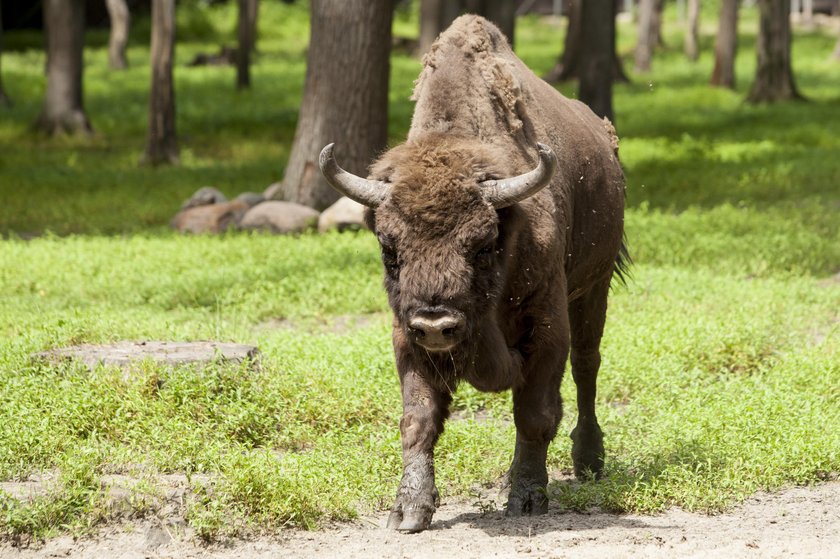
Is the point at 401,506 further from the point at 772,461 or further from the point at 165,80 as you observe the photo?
the point at 165,80

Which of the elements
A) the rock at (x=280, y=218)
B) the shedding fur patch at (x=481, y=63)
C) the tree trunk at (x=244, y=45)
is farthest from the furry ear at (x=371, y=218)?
the tree trunk at (x=244, y=45)

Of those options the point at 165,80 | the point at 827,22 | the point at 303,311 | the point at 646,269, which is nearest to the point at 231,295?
the point at 303,311

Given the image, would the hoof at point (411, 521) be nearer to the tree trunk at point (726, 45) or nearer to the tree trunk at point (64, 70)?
the tree trunk at point (64, 70)

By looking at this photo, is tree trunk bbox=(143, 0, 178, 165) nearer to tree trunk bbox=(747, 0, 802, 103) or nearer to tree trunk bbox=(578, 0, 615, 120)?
tree trunk bbox=(578, 0, 615, 120)

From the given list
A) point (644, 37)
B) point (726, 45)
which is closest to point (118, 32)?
point (644, 37)

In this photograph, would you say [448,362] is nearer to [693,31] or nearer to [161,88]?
[161,88]

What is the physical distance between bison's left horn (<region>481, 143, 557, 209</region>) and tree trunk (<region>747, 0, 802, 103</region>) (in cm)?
2245

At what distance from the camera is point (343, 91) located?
15.0m

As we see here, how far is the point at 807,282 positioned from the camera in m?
11.4

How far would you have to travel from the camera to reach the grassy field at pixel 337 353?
246 inches

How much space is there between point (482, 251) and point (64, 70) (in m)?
19.2

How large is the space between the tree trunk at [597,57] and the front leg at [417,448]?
1372cm

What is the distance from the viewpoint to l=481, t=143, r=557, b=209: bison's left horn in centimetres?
541

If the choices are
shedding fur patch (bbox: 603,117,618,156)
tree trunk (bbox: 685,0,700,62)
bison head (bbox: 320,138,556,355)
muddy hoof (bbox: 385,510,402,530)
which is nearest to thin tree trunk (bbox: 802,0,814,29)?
tree trunk (bbox: 685,0,700,62)
